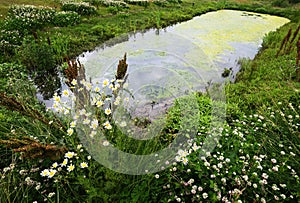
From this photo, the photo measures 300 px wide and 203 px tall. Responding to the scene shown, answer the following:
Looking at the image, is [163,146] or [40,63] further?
[40,63]

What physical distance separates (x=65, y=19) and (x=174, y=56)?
4629mm

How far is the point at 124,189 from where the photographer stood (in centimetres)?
190

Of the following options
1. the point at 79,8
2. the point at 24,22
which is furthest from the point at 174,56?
the point at 79,8

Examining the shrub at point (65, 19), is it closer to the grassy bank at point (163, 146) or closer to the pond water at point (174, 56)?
the pond water at point (174, 56)

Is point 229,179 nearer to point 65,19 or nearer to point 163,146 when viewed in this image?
point 163,146

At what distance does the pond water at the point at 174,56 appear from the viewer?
507cm

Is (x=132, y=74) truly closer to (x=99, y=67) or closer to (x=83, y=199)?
(x=99, y=67)

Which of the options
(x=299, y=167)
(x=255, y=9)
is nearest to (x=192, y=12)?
(x=255, y=9)

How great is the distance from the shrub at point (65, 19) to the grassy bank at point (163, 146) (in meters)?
2.70

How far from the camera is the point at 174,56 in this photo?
672 centimetres

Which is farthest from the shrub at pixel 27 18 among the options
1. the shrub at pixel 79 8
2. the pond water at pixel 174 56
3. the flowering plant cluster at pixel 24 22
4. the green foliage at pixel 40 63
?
the pond water at pixel 174 56

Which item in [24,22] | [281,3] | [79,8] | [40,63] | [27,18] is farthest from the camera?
[281,3]

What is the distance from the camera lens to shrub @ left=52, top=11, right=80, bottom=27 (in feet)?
27.1

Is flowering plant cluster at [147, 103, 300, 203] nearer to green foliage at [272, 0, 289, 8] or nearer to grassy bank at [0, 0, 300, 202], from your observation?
grassy bank at [0, 0, 300, 202]
